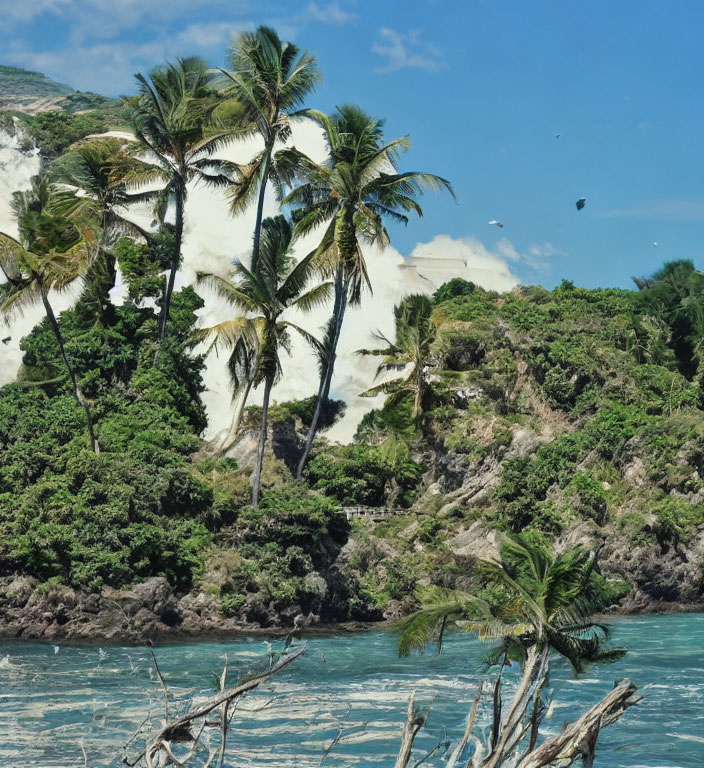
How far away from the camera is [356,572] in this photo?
33.8 m

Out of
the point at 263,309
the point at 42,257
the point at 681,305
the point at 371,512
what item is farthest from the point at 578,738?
the point at 681,305

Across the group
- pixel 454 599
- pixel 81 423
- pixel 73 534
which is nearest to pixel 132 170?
pixel 81 423

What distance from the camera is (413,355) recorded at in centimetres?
4156

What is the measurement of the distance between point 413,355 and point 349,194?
8397 millimetres

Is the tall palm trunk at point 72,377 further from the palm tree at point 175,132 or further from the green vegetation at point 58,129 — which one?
the green vegetation at point 58,129

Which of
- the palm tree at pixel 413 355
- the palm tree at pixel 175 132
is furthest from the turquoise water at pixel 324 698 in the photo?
the palm tree at pixel 175 132

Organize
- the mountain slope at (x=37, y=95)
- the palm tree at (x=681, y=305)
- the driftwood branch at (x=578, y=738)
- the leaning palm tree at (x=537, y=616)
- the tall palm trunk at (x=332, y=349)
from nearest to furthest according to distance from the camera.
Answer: the driftwood branch at (x=578, y=738), the leaning palm tree at (x=537, y=616), the tall palm trunk at (x=332, y=349), the palm tree at (x=681, y=305), the mountain slope at (x=37, y=95)

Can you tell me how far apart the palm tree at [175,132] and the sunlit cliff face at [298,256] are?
15346 millimetres

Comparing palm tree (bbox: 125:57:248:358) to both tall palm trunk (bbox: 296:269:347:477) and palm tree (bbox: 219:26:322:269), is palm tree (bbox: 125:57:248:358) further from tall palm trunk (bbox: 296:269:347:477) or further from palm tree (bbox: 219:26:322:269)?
tall palm trunk (bbox: 296:269:347:477)

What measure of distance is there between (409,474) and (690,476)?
9678 mm

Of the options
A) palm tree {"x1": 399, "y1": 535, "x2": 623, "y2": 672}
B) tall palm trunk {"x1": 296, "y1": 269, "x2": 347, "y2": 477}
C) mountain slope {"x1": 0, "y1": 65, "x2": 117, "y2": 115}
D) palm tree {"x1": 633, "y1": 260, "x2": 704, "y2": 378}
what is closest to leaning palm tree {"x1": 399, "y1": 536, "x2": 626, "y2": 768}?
palm tree {"x1": 399, "y1": 535, "x2": 623, "y2": 672}

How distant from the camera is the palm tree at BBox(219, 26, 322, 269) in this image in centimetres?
3656

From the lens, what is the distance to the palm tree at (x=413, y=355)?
4103 centimetres

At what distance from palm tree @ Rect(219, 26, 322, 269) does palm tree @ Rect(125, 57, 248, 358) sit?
0.98m
